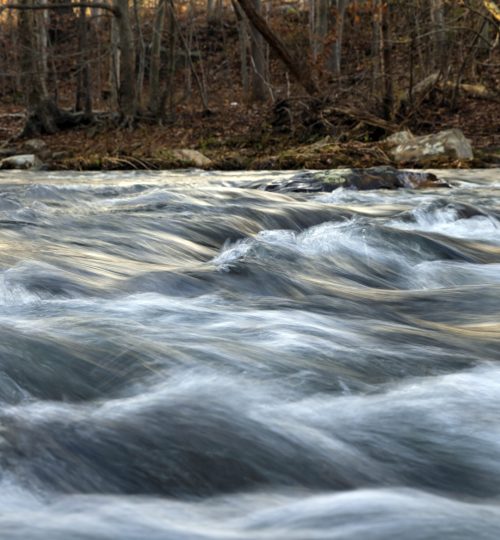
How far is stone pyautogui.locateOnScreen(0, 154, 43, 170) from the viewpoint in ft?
43.3

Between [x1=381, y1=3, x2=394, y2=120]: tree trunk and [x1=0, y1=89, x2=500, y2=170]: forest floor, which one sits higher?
[x1=381, y1=3, x2=394, y2=120]: tree trunk

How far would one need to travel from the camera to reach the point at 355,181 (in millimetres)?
9719

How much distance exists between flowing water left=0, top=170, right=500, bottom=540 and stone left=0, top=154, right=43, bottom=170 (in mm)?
7678

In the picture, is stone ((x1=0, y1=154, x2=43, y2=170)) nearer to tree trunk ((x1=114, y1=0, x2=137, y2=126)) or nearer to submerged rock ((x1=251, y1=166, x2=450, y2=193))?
tree trunk ((x1=114, y1=0, x2=137, y2=126))

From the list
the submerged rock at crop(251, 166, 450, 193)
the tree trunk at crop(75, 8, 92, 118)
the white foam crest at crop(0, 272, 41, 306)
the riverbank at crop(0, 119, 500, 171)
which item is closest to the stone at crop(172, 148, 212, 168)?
the riverbank at crop(0, 119, 500, 171)

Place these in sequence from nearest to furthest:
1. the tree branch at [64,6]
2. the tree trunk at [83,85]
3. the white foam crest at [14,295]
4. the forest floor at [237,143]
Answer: the white foam crest at [14,295]
the forest floor at [237,143]
the tree branch at [64,6]
the tree trunk at [83,85]

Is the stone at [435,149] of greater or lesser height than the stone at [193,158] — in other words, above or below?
above

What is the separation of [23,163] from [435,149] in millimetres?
6302

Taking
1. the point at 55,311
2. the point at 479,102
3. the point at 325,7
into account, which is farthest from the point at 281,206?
the point at 325,7

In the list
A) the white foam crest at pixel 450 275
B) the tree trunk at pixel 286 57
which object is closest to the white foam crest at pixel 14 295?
the white foam crest at pixel 450 275

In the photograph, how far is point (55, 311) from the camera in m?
3.71

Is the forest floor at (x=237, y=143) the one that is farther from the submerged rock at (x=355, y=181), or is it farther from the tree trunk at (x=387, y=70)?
the submerged rock at (x=355, y=181)

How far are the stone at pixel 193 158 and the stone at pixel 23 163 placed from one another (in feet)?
7.07

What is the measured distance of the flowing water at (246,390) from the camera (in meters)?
1.94
